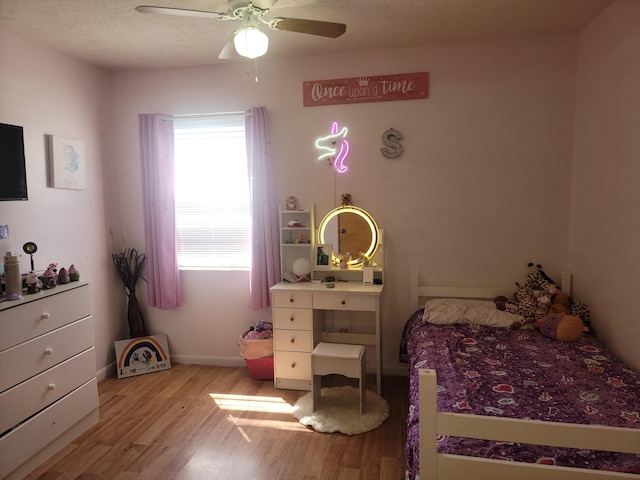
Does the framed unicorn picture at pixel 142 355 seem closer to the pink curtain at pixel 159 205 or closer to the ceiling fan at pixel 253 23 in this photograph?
the pink curtain at pixel 159 205

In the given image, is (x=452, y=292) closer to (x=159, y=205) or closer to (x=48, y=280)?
(x=159, y=205)

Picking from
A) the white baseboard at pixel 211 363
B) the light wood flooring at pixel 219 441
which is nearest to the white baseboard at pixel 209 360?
the white baseboard at pixel 211 363

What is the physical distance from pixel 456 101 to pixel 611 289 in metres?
1.70

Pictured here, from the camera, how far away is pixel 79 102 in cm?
334

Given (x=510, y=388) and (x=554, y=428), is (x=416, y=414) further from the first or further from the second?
(x=554, y=428)

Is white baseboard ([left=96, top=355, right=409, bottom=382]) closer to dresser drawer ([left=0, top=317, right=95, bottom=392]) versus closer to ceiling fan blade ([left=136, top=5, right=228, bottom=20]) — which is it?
dresser drawer ([left=0, top=317, right=95, bottom=392])

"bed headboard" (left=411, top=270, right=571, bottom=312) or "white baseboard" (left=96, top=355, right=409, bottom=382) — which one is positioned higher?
"bed headboard" (left=411, top=270, right=571, bottom=312)

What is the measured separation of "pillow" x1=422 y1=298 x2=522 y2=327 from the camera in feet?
9.56

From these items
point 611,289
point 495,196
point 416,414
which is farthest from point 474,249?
point 416,414

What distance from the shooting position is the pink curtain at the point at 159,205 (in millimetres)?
3596

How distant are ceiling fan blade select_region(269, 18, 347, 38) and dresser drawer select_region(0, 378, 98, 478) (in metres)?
2.52

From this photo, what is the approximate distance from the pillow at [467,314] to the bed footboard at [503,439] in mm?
1624

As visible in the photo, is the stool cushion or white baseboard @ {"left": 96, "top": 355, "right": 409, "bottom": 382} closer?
the stool cushion

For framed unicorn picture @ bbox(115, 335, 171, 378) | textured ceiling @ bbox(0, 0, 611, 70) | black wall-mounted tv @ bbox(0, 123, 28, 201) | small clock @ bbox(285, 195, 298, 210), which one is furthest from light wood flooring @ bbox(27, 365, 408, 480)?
textured ceiling @ bbox(0, 0, 611, 70)
